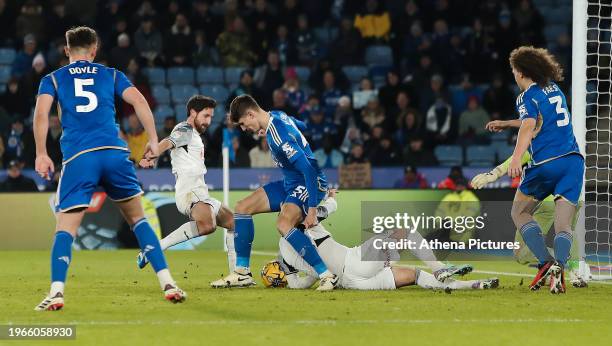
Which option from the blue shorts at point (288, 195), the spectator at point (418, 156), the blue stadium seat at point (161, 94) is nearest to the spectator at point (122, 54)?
the blue stadium seat at point (161, 94)

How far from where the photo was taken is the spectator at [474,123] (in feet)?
63.5

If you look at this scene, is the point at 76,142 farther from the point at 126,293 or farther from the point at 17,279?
the point at 17,279

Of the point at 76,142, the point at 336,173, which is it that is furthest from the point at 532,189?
the point at 336,173

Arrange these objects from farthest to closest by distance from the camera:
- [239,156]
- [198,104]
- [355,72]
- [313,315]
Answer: [355,72], [239,156], [198,104], [313,315]

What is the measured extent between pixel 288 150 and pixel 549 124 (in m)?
2.29

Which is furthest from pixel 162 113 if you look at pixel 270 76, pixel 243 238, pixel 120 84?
pixel 120 84

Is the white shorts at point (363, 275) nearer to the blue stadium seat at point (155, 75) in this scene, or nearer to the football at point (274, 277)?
the football at point (274, 277)

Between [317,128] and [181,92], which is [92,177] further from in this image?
[181,92]

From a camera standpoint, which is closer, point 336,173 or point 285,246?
point 285,246

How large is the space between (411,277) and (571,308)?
163cm

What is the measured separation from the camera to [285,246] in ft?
31.5

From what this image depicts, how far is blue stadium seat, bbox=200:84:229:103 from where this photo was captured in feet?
66.9

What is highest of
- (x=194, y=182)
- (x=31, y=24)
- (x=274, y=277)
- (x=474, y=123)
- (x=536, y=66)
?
(x=31, y=24)

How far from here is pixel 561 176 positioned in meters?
9.48
